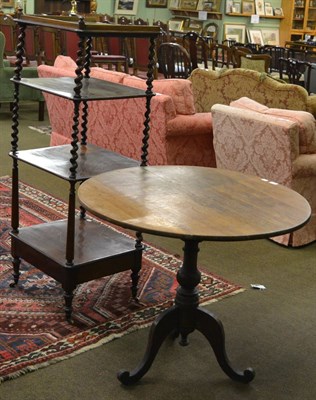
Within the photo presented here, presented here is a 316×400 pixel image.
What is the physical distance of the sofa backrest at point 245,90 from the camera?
4.55m

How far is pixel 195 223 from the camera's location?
91.7 inches

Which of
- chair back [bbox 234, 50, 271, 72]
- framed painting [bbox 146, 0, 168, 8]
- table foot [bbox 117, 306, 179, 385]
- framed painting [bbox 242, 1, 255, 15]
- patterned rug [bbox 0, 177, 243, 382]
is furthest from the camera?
framed painting [bbox 242, 1, 255, 15]

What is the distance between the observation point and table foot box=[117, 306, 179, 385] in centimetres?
263

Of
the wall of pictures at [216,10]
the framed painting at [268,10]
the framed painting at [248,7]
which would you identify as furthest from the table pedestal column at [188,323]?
the framed painting at [268,10]

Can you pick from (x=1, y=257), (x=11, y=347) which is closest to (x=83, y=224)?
(x=1, y=257)

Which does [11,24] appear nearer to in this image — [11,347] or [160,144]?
[160,144]

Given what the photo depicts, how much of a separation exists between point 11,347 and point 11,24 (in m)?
7.29

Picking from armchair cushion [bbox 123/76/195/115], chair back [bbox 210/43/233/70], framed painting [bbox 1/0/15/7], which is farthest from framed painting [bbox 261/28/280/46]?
armchair cushion [bbox 123/76/195/115]

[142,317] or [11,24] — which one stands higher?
[11,24]

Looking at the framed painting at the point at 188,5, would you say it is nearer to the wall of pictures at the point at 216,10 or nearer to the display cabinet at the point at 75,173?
the wall of pictures at the point at 216,10

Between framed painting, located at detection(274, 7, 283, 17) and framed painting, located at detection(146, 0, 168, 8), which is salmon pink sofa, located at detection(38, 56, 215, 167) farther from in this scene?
framed painting, located at detection(274, 7, 283, 17)

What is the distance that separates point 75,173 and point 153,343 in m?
0.78

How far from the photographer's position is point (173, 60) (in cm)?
820

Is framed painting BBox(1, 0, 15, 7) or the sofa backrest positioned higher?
framed painting BBox(1, 0, 15, 7)
